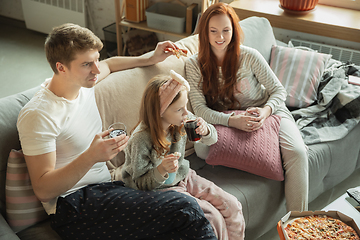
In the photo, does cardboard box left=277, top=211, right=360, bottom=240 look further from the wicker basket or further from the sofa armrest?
the wicker basket

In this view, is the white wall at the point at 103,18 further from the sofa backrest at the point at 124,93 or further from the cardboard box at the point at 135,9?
the sofa backrest at the point at 124,93

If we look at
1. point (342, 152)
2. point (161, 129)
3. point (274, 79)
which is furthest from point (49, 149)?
point (342, 152)

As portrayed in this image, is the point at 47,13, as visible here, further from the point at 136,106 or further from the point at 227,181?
the point at 227,181

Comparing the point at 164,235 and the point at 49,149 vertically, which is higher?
the point at 49,149

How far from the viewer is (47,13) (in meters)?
4.39

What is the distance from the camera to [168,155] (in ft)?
4.73

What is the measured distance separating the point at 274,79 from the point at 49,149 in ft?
4.59

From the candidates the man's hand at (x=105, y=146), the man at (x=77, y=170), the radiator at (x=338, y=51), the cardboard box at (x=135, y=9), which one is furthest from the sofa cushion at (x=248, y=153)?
the cardboard box at (x=135, y=9)

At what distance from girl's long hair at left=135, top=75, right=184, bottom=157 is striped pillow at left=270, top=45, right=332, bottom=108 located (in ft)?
4.18

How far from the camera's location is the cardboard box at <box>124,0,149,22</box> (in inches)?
144

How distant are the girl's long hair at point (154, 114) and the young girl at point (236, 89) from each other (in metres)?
0.45

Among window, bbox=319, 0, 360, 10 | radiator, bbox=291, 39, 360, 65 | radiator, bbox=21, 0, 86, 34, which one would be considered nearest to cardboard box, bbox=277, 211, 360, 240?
radiator, bbox=291, 39, 360, 65

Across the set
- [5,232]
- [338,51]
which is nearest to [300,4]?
[338,51]

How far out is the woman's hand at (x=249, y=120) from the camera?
6.31 feet
